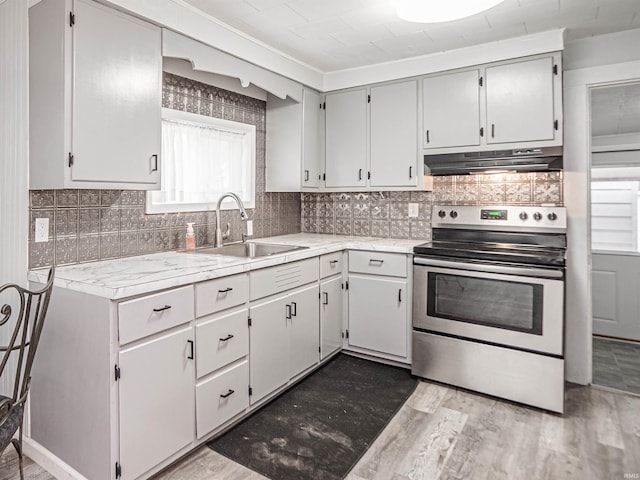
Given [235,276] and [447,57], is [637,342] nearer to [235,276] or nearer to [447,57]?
[447,57]

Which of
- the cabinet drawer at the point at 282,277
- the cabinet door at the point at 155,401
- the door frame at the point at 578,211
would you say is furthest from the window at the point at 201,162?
the door frame at the point at 578,211

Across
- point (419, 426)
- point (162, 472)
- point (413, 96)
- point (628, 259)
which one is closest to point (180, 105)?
point (413, 96)

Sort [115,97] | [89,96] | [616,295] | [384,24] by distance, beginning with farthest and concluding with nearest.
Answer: [616,295], [384,24], [115,97], [89,96]

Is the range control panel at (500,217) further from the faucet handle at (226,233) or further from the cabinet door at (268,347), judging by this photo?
the faucet handle at (226,233)

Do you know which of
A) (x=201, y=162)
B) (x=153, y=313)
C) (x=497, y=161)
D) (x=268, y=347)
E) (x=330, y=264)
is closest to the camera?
(x=153, y=313)

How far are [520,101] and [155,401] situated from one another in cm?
277

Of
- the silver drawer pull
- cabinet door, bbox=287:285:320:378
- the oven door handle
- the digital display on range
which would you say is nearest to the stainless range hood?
the digital display on range

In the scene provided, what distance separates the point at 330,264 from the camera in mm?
3068

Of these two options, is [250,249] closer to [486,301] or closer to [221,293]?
[221,293]

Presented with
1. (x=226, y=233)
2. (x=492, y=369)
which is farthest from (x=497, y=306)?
(x=226, y=233)

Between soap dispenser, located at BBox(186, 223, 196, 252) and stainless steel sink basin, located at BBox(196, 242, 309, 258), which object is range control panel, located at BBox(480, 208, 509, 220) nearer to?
stainless steel sink basin, located at BBox(196, 242, 309, 258)

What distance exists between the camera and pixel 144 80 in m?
2.11

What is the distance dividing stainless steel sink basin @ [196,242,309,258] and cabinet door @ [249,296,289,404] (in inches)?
18.1

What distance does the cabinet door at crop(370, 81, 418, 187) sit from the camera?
3.21 metres
